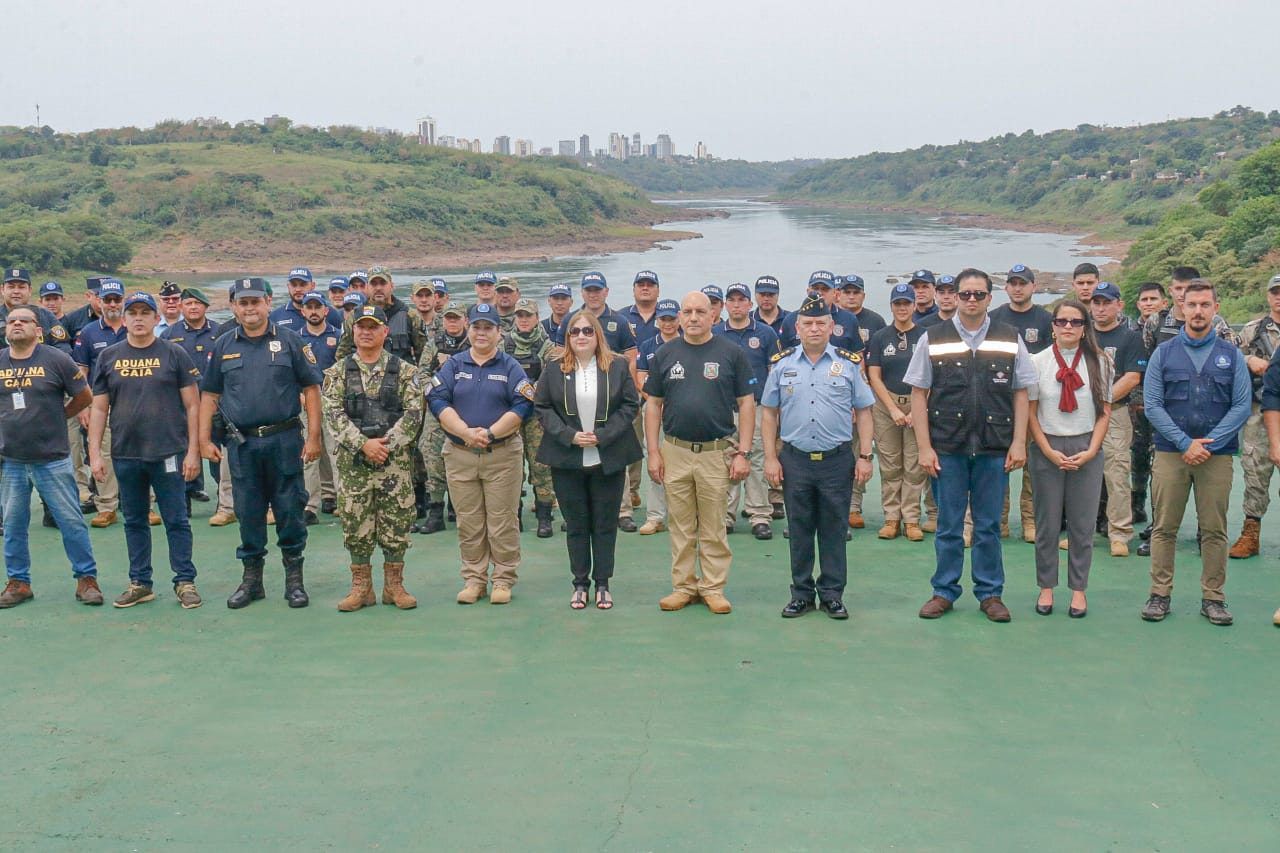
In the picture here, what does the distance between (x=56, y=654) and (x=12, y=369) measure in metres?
1.64

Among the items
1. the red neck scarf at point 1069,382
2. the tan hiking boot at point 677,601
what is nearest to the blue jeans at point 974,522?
the red neck scarf at point 1069,382

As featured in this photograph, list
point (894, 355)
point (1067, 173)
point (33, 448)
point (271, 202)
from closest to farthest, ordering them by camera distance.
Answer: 1. point (33, 448)
2. point (894, 355)
3. point (271, 202)
4. point (1067, 173)

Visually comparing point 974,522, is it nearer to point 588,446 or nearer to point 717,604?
point 717,604

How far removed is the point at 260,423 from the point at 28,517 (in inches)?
54.0

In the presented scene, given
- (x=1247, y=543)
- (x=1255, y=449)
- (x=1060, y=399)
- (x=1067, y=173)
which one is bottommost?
(x=1247, y=543)

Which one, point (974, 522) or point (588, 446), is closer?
point (974, 522)

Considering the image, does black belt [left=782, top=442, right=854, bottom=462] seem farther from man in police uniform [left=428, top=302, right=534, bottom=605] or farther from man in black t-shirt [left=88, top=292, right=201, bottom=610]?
man in black t-shirt [left=88, top=292, right=201, bottom=610]

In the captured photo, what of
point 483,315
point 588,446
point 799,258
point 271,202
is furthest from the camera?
point 271,202

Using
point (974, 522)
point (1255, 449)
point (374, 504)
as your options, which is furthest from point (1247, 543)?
point (374, 504)

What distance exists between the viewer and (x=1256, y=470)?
668 centimetres

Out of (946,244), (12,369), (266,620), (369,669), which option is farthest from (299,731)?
(946,244)

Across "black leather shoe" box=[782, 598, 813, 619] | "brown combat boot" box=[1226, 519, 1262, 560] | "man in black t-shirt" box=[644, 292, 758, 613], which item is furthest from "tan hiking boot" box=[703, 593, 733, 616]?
"brown combat boot" box=[1226, 519, 1262, 560]

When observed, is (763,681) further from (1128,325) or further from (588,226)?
(588,226)

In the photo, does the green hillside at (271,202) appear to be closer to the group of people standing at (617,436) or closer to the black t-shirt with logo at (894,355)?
the group of people standing at (617,436)
